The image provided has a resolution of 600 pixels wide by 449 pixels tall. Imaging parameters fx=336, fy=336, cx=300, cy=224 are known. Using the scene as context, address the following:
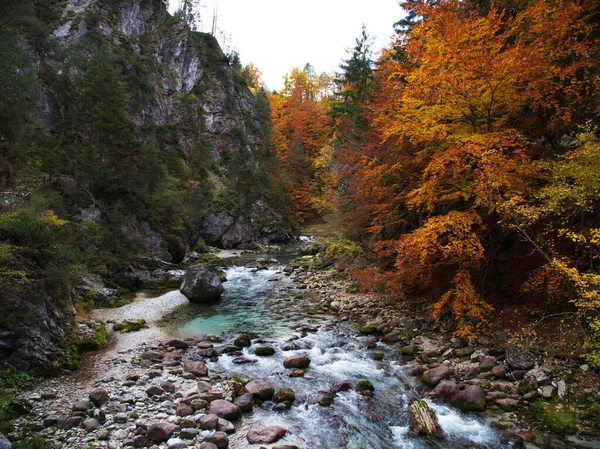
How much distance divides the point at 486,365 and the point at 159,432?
759 centimetres

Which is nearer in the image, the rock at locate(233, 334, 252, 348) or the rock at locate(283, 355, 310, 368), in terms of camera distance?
the rock at locate(283, 355, 310, 368)

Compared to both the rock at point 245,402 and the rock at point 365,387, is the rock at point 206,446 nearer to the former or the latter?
the rock at point 245,402

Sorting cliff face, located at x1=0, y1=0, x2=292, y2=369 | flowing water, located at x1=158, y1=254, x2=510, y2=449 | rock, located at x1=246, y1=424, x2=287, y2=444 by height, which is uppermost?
cliff face, located at x1=0, y1=0, x2=292, y2=369

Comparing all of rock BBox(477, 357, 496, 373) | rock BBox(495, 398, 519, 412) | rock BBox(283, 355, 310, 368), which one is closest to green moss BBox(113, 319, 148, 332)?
rock BBox(283, 355, 310, 368)

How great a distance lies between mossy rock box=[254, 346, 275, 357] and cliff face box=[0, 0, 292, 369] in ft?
16.9

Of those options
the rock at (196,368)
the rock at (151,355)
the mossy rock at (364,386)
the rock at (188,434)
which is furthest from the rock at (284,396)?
the rock at (151,355)

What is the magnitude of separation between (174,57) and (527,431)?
4999 cm

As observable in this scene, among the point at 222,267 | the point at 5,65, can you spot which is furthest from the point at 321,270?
the point at 5,65

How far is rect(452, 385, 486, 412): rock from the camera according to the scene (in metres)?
7.18

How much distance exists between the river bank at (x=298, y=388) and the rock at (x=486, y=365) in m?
0.04

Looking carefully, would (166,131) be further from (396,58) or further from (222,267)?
(396,58)

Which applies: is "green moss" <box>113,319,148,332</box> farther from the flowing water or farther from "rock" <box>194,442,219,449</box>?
"rock" <box>194,442,219,449</box>

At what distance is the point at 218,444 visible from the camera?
602 centimetres

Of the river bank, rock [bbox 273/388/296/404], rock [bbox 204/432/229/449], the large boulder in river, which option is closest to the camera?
rock [bbox 204/432/229/449]
